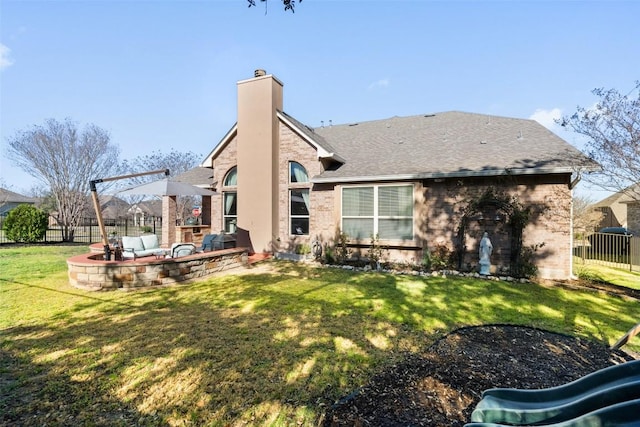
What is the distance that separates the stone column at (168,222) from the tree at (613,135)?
16.7 metres

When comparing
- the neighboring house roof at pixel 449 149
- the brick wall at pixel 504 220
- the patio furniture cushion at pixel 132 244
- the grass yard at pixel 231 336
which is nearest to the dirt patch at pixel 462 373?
the grass yard at pixel 231 336

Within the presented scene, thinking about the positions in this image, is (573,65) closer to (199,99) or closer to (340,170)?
(340,170)

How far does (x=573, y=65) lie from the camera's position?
1162cm

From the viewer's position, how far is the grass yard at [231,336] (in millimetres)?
3088

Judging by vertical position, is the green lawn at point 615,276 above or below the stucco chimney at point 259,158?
below

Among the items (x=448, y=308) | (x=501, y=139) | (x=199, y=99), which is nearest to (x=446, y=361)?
(x=448, y=308)

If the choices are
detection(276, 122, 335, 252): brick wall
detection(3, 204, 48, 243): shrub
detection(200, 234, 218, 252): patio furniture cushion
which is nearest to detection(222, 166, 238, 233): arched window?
detection(276, 122, 335, 252): brick wall

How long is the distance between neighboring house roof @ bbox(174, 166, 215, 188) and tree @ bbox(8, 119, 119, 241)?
987 centimetres

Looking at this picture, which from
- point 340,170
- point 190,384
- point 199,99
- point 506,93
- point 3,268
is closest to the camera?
point 190,384

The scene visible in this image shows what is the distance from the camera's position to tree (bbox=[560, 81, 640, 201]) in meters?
9.27

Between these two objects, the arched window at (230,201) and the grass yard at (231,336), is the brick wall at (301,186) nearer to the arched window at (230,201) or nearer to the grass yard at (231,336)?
the arched window at (230,201)

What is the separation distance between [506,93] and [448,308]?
13378 millimetres

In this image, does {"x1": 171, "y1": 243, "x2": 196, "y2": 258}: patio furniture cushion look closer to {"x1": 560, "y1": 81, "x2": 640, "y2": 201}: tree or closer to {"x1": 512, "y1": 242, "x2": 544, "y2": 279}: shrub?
{"x1": 512, "y1": 242, "x2": 544, "y2": 279}: shrub

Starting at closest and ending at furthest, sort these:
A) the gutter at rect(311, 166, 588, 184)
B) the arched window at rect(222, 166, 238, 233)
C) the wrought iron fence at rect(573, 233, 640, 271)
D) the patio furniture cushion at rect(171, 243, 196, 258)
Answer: the gutter at rect(311, 166, 588, 184), the patio furniture cushion at rect(171, 243, 196, 258), the wrought iron fence at rect(573, 233, 640, 271), the arched window at rect(222, 166, 238, 233)
